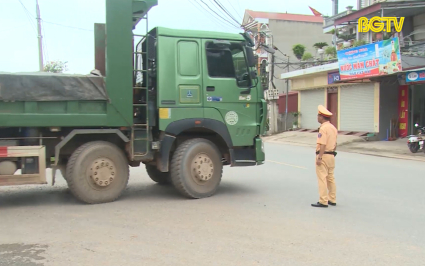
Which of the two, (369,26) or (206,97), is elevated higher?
(369,26)

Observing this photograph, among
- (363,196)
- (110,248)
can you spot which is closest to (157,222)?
(110,248)

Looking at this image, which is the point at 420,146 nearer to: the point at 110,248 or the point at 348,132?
the point at 348,132

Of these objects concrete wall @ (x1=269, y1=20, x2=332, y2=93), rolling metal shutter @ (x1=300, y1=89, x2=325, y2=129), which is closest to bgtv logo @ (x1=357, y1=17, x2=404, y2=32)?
rolling metal shutter @ (x1=300, y1=89, x2=325, y2=129)

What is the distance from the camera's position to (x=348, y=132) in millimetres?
22062

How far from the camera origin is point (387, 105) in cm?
2020

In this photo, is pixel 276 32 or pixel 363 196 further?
pixel 276 32

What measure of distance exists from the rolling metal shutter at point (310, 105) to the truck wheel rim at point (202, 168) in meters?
20.0

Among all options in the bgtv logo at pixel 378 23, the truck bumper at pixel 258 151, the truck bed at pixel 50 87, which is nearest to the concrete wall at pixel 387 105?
the bgtv logo at pixel 378 23

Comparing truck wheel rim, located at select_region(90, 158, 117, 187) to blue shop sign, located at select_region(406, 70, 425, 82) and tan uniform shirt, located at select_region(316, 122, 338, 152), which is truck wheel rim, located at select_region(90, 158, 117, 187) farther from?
blue shop sign, located at select_region(406, 70, 425, 82)

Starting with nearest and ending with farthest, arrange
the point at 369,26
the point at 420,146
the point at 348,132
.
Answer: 1. the point at 420,146
2. the point at 369,26
3. the point at 348,132

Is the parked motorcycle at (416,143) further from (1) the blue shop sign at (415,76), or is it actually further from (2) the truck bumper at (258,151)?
(2) the truck bumper at (258,151)

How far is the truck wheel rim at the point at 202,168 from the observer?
22.1ft

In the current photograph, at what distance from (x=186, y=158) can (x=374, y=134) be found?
1622 cm

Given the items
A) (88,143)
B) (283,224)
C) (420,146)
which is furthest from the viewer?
(420,146)
